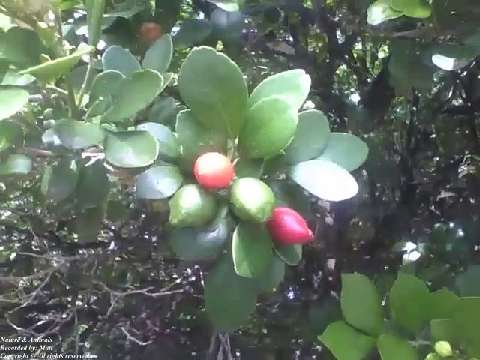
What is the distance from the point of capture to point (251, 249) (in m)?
0.80

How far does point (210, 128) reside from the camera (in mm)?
833

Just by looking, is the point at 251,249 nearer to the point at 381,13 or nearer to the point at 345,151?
the point at 345,151

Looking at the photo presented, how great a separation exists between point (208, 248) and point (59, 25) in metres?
0.30

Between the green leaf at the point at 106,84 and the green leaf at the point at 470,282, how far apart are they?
22.0 inches

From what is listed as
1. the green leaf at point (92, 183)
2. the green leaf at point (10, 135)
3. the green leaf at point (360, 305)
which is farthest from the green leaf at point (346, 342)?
the green leaf at point (10, 135)

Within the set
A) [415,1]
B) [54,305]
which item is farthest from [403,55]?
[54,305]

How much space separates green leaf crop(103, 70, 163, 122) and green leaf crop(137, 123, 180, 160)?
3 centimetres

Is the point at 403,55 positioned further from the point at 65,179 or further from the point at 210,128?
the point at 65,179

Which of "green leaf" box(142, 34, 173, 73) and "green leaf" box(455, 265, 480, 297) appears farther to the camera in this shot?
"green leaf" box(455, 265, 480, 297)

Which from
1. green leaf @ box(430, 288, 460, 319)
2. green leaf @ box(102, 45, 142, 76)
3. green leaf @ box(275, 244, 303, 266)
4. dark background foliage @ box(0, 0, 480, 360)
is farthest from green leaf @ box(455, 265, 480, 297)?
green leaf @ box(102, 45, 142, 76)

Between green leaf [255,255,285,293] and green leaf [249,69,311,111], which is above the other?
green leaf [249,69,311,111]

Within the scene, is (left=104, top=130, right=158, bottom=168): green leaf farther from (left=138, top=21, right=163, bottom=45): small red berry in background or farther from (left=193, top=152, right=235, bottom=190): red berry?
(left=138, top=21, right=163, bottom=45): small red berry in background

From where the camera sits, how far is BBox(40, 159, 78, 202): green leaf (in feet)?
2.92

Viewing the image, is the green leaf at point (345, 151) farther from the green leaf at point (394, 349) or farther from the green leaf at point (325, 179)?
the green leaf at point (394, 349)
